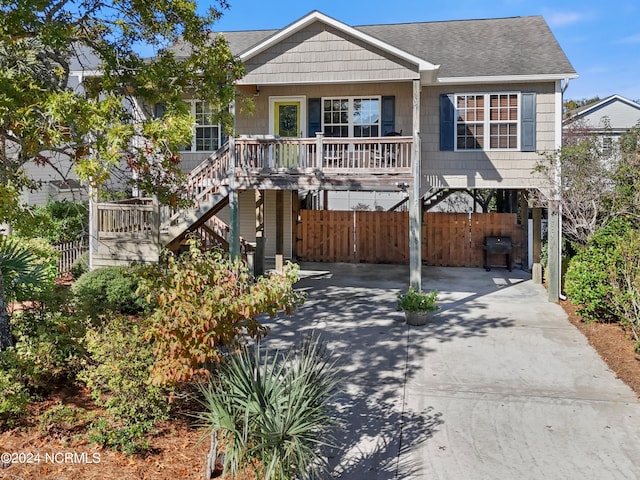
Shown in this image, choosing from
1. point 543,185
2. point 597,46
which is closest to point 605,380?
point 543,185

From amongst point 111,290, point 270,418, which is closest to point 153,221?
point 111,290

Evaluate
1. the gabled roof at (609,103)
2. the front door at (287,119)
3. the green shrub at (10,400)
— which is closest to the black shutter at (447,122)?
the front door at (287,119)

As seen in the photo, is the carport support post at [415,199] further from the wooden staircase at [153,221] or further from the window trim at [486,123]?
the wooden staircase at [153,221]

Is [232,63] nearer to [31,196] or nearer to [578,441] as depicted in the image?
[578,441]

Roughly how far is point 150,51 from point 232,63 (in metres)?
1.41

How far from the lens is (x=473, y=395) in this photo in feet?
22.4

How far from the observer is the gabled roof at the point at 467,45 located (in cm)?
1181

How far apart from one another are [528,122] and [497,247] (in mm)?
4677

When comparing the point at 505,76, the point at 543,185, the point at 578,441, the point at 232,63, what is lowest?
the point at 578,441

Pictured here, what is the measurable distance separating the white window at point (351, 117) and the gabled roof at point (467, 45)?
1.70 m

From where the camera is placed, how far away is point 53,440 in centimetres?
515

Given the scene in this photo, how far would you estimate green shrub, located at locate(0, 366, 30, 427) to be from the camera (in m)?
5.21

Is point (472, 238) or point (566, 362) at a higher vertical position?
point (472, 238)

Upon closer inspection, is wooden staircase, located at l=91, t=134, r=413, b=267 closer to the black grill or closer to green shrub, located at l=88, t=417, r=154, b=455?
the black grill
